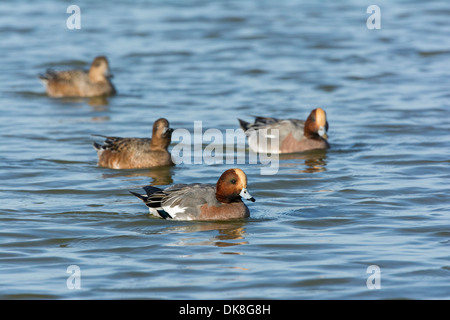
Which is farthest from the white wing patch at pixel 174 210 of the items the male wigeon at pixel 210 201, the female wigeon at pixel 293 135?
the female wigeon at pixel 293 135

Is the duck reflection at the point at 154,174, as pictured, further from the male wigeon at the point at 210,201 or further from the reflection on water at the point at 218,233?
the reflection on water at the point at 218,233

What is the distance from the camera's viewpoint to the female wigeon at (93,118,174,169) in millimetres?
11844

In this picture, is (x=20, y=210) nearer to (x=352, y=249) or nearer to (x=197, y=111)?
(x=352, y=249)

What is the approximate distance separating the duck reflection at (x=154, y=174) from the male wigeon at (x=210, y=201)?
199 cm

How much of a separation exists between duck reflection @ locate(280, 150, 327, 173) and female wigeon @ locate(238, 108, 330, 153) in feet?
0.31

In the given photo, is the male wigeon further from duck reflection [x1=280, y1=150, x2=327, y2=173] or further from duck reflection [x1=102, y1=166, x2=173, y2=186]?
duck reflection [x1=280, y1=150, x2=327, y2=173]

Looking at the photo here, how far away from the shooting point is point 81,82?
56.3ft

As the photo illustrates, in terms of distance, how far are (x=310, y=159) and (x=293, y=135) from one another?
2.06ft

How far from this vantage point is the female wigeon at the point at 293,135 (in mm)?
12883

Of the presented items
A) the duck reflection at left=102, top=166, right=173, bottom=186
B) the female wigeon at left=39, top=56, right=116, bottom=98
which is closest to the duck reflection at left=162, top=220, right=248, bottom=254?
the duck reflection at left=102, top=166, right=173, bottom=186

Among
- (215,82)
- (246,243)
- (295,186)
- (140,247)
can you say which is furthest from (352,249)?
(215,82)

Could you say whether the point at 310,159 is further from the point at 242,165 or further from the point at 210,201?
the point at 210,201

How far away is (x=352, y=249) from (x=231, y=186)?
4.89ft
